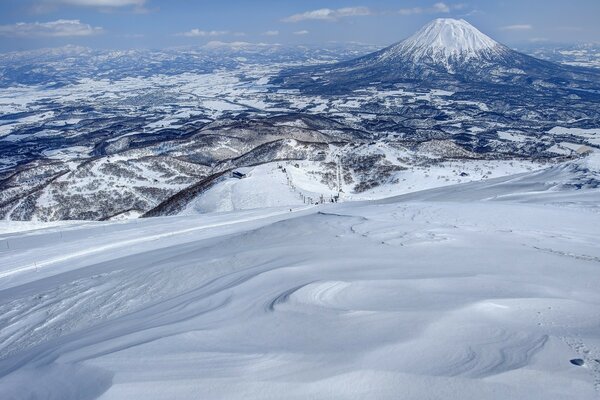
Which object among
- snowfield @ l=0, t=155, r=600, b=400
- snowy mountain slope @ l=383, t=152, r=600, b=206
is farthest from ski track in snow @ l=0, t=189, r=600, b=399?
snowy mountain slope @ l=383, t=152, r=600, b=206

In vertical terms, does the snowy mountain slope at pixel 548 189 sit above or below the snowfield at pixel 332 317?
below

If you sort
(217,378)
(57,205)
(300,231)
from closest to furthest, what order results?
(217,378)
(300,231)
(57,205)

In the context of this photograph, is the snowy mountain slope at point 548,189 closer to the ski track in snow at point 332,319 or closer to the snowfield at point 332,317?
the snowfield at point 332,317

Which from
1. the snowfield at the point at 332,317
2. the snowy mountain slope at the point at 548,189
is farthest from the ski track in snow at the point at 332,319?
the snowy mountain slope at the point at 548,189

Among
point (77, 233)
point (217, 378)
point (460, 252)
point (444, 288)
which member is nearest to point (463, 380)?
point (217, 378)

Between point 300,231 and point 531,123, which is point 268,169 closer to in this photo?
point 300,231

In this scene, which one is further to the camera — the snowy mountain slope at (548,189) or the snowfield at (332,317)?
the snowy mountain slope at (548,189)
